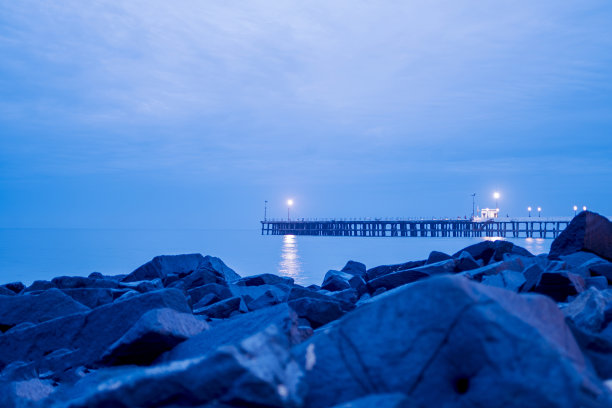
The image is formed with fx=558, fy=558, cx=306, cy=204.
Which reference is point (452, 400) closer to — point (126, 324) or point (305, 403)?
point (305, 403)

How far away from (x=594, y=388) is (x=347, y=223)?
9070 cm

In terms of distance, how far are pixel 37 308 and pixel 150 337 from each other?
3.65m

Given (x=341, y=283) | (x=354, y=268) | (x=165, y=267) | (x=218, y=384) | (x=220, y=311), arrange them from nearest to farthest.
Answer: (x=218, y=384) < (x=220, y=311) < (x=341, y=283) < (x=165, y=267) < (x=354, y=268)

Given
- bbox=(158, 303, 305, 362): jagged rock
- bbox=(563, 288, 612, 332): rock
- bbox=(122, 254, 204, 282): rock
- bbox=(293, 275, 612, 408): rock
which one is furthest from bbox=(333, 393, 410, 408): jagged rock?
bbox=(122, 254, 204, 282): rock

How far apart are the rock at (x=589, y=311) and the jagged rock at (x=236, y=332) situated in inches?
65.3

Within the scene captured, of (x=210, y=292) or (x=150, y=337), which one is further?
(x=210, y=292)

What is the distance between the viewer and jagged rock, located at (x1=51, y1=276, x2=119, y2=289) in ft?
30.2

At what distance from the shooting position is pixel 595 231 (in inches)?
322

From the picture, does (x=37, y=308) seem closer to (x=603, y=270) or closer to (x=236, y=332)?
(x=236, y=332)

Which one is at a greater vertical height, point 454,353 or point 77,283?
point 454,353

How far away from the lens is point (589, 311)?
11.7ft

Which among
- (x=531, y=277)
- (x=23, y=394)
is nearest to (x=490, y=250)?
(x=531, y=277)

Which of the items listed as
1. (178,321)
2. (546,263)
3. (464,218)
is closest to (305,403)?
(178,321)

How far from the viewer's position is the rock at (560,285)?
190 inches
